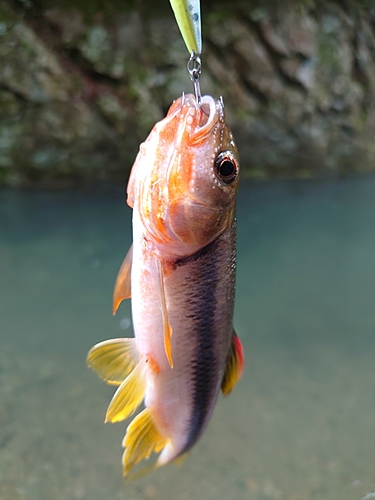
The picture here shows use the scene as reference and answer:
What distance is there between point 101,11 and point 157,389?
280cm

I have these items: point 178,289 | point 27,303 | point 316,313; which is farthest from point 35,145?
point 178,289

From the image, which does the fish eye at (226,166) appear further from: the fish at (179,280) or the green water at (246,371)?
the green water at (246,371)

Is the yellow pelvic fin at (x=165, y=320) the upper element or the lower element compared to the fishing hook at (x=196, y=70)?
lower

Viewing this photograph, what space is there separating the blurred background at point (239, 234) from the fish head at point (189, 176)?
136 cm

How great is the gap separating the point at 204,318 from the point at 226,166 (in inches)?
9.2

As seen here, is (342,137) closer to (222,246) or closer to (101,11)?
(101,11)

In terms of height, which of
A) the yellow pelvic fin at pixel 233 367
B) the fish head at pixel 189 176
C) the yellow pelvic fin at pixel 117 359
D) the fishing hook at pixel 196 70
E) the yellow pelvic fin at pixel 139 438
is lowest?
the yellow pelvic fin at pixel 139 438

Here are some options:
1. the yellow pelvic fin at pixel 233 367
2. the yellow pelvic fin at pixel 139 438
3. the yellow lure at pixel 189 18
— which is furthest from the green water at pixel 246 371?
the yellow lure at pixel 189 18

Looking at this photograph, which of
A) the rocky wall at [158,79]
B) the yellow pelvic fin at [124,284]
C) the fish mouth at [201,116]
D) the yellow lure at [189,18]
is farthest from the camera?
the rocky wall at [158,79]

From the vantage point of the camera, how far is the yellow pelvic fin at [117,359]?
73 cm

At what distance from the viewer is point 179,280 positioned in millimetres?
625

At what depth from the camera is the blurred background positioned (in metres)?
1.68

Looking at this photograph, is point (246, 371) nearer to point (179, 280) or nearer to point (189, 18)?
point (179, 280)

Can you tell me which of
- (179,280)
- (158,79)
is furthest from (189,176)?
Result: (158,79)
